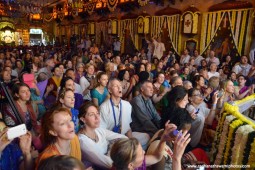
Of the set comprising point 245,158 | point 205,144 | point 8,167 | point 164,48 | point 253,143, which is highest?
point 164,48

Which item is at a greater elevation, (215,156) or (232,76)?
(232,76)

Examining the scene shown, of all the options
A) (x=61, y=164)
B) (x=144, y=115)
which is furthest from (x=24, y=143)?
Result: (x=144, y=115)

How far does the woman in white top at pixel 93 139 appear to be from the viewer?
2236mm

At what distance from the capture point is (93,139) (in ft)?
7.88

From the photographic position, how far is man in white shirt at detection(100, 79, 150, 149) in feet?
10.3

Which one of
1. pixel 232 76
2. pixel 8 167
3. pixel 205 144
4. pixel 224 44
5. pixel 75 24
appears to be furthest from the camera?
pixel 75 24

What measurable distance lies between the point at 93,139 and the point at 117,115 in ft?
2.78

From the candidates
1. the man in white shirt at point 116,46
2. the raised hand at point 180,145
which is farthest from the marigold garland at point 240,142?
the man in white shirt at point 116,46

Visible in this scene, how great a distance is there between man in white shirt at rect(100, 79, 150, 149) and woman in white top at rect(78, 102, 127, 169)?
1.57ft

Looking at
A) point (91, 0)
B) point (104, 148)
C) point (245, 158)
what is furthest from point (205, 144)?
point (91, 0)

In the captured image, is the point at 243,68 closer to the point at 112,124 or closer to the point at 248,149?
the point at 112,124

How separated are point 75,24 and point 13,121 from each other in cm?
1880

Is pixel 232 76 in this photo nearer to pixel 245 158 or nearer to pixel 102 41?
pixel 245 158

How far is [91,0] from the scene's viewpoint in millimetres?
14234
